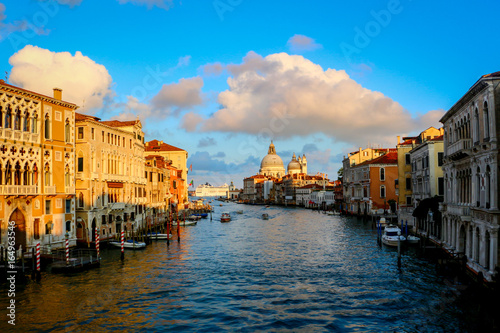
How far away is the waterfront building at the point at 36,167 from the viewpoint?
79.4 ft

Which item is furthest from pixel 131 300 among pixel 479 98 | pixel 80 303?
pixel 479 98

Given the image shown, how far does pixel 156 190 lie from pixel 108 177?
54.5ft

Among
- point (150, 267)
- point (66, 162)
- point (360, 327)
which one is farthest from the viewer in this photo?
point (66, 162)

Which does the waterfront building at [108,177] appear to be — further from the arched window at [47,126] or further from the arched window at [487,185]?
the arched window at [487,185]

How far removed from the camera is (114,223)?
36.2m

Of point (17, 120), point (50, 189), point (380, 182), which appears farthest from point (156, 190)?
point (380, 182)

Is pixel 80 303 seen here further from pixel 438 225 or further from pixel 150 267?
pixel 438 225

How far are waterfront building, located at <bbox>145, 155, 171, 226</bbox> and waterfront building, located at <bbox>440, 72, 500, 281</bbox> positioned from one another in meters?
31.1

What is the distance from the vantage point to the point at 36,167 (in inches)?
1033

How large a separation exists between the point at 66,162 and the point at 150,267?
987cm

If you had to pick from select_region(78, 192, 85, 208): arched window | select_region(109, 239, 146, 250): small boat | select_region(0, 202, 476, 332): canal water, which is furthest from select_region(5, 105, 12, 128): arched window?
select_region(109, 239, 146, 250): small boat

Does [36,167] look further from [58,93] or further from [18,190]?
[58,93]

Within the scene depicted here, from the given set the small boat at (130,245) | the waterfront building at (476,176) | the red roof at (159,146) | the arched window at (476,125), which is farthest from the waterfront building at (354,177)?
the arched window at (476,125)

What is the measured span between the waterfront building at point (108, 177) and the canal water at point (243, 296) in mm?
4409
